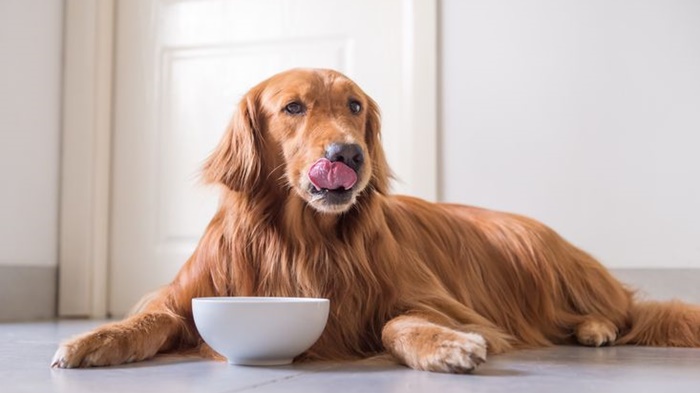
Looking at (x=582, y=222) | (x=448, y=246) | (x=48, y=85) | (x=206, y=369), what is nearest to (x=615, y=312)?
(x=448, y=246)

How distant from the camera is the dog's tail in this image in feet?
7.19

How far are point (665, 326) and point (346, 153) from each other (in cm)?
106

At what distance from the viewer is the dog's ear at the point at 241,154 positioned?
76.2 inches

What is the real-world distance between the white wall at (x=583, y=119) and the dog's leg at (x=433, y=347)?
147 cm

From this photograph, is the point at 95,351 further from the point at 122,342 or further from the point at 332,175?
the point at 332,175

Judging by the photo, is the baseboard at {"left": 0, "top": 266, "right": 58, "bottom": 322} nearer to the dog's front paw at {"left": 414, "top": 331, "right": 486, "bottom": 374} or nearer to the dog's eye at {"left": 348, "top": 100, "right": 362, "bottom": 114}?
the dog's eye at {"left": 348, "top": 100, "right": 362, "bottom": 114}

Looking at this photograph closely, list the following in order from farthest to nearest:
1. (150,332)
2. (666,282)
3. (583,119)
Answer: (583,119) → (666,282) → (150,332)

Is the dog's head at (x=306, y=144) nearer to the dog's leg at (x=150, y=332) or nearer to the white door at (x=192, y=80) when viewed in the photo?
the dog's leg at (x=150, y=332)

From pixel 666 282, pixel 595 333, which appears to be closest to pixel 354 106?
pixel 595 333

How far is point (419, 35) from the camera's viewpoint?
3.28 meters

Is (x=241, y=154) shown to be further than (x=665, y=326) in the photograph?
No

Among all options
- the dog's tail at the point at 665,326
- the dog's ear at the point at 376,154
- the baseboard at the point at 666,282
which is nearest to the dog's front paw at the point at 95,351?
the dog's ear at the point at 376,154

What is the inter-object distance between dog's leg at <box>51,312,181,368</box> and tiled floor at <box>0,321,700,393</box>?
1.4 inches

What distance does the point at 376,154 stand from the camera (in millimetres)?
2045
